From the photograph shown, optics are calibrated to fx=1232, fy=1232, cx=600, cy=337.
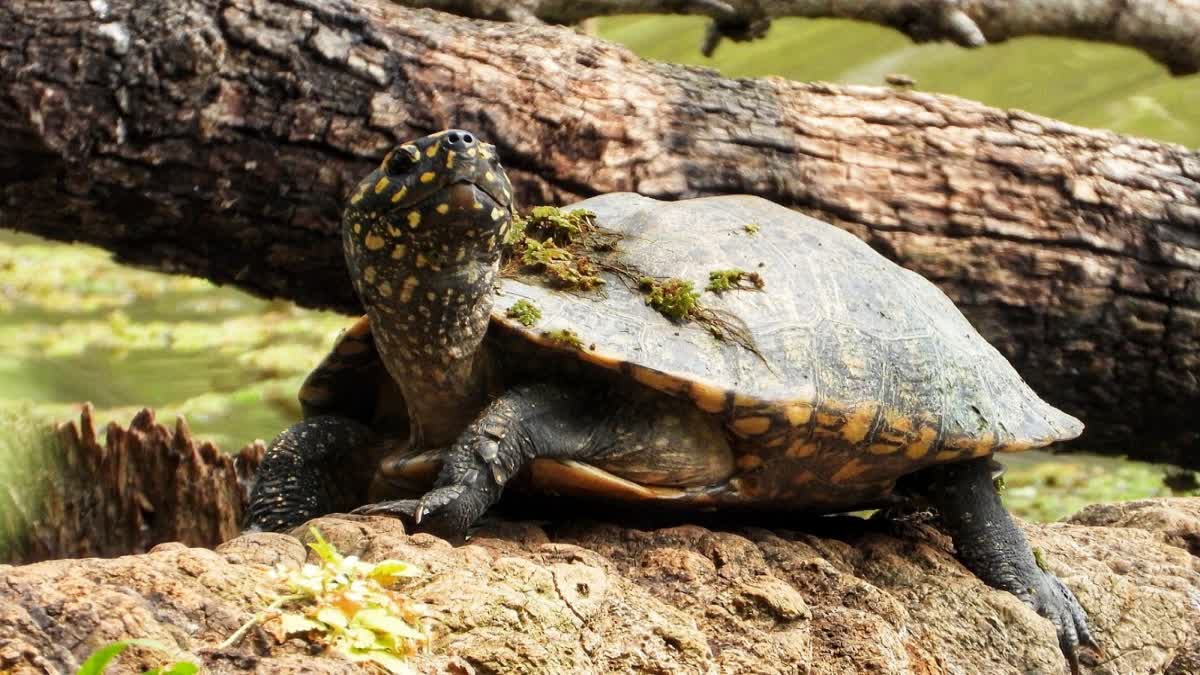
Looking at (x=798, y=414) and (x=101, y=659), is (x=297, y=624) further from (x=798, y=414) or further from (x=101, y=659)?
(x=798, y=414)

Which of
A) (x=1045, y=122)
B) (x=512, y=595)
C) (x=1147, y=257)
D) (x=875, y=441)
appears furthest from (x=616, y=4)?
(x=512, y=595)

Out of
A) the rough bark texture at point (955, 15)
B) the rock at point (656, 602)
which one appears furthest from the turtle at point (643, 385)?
the rough bark texture at point (955, 15)

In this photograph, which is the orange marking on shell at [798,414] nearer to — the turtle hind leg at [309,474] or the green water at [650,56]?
the turtle hind leg at [309,474]

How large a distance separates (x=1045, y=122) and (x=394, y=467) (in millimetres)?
2880

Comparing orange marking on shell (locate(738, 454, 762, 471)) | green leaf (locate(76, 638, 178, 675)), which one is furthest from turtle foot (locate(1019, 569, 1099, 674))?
green leaf (locate(76, 638, 178, 675))

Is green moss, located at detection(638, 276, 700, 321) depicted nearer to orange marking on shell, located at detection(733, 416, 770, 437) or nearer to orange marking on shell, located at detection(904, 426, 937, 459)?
orange marking on shell, located at detection(733, 416, 770, 437)

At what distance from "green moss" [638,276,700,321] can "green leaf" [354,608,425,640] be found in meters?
1.10

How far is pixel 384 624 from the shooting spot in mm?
1779

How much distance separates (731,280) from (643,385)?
0.37 meters

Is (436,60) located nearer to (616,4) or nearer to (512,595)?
(616,4)

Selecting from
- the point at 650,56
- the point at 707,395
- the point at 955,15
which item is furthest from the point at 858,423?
the point at 650,56

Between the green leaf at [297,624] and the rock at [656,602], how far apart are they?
0.03 m

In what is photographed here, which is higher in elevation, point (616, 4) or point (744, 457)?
point (616, 4)

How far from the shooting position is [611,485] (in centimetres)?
257
